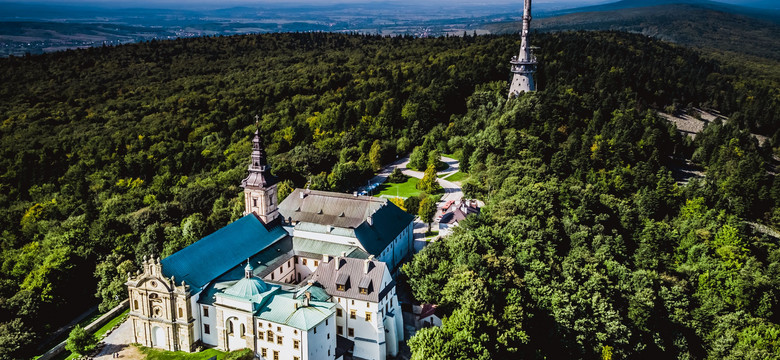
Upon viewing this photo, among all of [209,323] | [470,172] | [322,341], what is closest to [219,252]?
[209,323]

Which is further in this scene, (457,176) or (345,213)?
(457,176)

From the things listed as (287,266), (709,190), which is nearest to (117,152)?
(287,266)

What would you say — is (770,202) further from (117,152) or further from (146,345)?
(117,152)

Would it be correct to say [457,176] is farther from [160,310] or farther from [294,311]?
→ [160,310]

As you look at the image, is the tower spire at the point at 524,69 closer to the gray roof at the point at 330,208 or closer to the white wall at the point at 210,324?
→ the gray roof at the point at 330,208

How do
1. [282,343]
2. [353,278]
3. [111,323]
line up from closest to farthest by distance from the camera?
1. [282,343]
2. [353,278]
3. [111,323]

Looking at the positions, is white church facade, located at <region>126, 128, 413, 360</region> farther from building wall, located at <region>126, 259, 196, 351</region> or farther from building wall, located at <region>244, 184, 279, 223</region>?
building wall, located at <region>244, 184, 279, 223</region>
